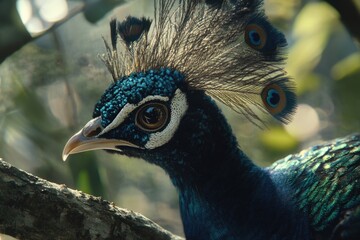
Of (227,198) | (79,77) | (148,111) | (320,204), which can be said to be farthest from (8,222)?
(79,77)

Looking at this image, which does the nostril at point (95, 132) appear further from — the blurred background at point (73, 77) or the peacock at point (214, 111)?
the blurred background at point (73, 77)

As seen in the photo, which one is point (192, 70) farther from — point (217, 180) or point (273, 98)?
point (217, 180)

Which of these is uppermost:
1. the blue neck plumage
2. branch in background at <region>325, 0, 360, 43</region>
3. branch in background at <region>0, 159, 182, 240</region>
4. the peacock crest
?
branch in background at <region>325, 0, 360, 43</region>

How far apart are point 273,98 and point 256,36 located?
0.92ft

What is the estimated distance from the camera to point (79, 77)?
13.4 ft

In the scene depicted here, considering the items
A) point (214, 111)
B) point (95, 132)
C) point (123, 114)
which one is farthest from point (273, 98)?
point (95, 132)

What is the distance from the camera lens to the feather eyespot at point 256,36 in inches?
125

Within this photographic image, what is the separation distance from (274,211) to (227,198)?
0.21 metres

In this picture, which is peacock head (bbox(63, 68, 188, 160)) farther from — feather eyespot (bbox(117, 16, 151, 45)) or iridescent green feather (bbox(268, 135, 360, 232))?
iridescent green feather (bbox(268, 135, 360, 232))

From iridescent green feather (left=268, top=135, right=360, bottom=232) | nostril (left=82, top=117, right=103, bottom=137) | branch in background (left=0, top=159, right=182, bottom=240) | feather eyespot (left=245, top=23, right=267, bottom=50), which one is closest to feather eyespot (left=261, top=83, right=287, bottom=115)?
feather eyespot (left=245, top=23, right=267, bottom=50)

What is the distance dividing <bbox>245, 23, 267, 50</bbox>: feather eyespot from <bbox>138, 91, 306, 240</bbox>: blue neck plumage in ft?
1.01

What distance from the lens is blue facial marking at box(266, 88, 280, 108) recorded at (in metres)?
3.24

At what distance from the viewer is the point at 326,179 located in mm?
3180

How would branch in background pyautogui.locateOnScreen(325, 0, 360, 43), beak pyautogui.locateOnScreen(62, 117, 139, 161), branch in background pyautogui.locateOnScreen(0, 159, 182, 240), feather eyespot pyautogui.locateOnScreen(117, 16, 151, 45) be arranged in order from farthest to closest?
branch in background pyautogui.locateOnScreen(325, 0, 360, 43) → feather eyespot pyautogui.locateOnScreen(117, 16, 151, 45) → beak pyautogui.locateOnScreen(62, 117, 139, 161) → branch in background pyautogui.locateOnScreen(0, 159, 182, 240)
